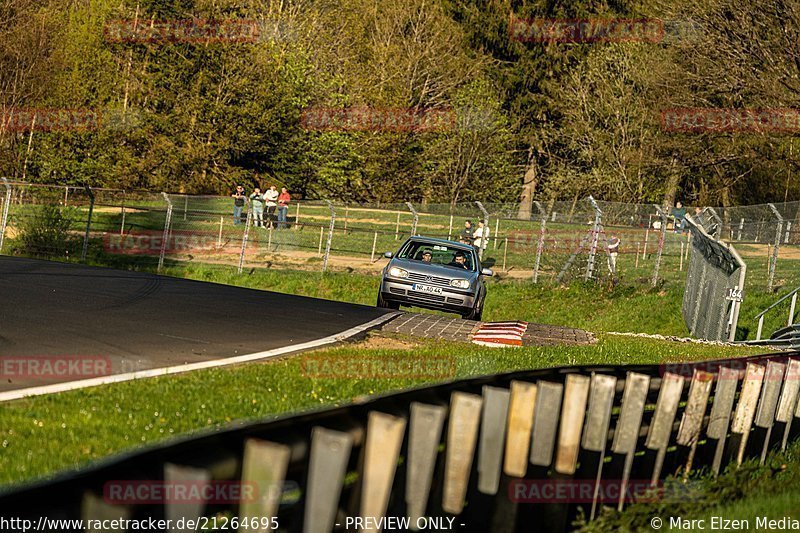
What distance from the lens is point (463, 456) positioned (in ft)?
16.3

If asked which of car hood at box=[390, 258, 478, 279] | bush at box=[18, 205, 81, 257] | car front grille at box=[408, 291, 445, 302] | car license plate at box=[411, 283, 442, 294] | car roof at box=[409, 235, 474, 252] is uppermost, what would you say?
car roof at box=[409, 235, 474, 252]

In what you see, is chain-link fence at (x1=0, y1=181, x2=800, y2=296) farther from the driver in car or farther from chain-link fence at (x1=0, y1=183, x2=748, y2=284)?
the driver in car

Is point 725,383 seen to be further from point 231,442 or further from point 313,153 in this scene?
point 313,153

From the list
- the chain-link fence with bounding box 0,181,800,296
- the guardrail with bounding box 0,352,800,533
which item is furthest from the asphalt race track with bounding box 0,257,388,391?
the chain-link fence with bounding box 0,181,800,296

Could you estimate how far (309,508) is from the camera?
407cm

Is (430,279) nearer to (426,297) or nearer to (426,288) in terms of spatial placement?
(426,288)

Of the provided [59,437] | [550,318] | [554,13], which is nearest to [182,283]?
[550,318]

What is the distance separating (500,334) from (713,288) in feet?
17.3

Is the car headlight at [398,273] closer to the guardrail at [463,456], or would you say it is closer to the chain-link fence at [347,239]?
the chain-link fence at [347,239]

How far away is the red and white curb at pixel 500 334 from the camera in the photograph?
584 inches

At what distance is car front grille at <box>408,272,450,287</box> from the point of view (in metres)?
20.0

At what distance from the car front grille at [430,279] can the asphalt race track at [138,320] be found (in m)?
1.41

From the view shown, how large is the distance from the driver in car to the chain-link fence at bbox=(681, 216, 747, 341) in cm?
439

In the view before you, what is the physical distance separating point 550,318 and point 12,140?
36612 millimetres
